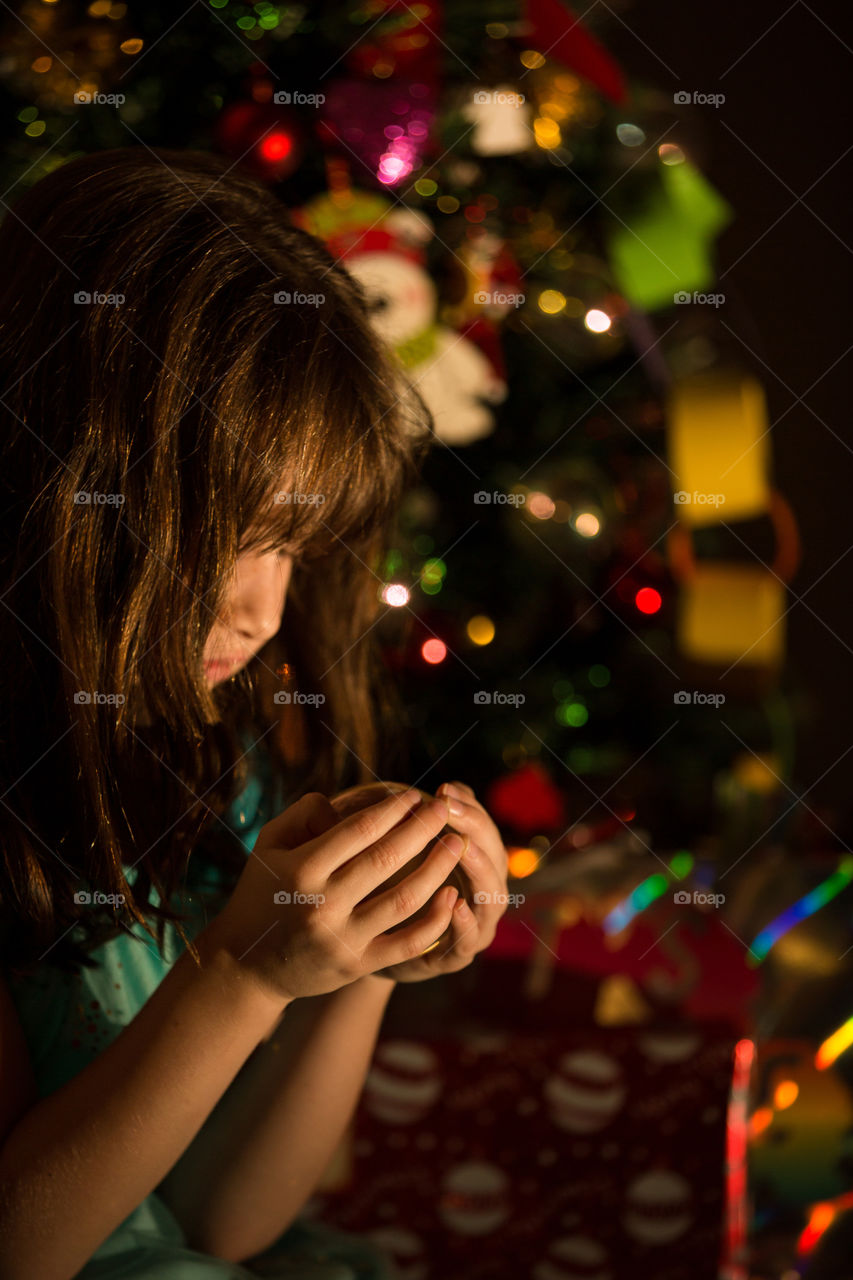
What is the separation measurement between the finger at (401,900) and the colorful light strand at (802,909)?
0.66m

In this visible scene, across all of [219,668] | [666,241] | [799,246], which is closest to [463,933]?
[219,668]

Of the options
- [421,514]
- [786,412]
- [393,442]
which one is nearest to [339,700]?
[393,442]

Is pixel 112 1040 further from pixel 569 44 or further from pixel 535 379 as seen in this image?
pixel 569 44

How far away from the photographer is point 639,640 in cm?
128

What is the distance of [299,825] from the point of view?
55 centimetres

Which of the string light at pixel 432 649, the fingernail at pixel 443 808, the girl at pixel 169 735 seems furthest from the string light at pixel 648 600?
the fingernail at pixel 443 808

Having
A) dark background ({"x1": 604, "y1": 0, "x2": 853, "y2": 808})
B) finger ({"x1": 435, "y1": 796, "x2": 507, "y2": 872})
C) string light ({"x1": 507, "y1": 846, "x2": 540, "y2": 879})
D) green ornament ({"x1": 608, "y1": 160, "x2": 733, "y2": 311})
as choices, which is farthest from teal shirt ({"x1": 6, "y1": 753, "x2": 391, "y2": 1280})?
dark background ({"x1": 604, "y1": 0, "x2": 853, "y2": 808})

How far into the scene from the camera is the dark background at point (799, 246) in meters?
1.68

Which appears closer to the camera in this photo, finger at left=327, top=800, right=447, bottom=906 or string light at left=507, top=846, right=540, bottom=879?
finger at left=327, top=800, right=447, bottom=906

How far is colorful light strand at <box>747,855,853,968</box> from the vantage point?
1008mm

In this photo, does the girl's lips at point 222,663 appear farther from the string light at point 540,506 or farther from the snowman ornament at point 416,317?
the string light at point 540,506

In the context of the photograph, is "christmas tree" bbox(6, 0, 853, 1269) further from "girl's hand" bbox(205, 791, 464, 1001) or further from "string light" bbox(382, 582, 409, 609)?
"girl's hand" bbox(205, 791, 464, 1001)

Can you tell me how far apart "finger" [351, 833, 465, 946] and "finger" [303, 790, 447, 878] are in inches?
0.9

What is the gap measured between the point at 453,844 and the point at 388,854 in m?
0.06
